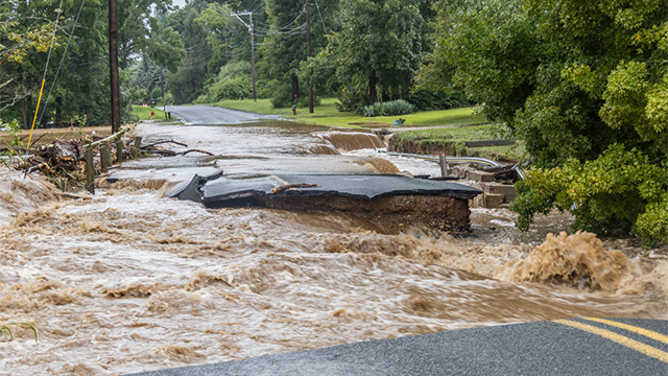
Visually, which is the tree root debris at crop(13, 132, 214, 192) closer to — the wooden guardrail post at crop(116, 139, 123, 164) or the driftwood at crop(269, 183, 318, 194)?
the wooden guardrail post at crop(116, 139, 123, 164)

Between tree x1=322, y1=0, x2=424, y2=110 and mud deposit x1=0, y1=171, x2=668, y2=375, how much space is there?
30.3 meters

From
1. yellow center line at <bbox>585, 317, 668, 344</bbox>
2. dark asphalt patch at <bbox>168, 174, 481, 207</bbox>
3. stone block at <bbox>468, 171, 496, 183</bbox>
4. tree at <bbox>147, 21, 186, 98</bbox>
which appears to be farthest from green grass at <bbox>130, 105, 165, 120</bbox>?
yellow center line at <bbox>585, 317, 668, 344</bbox>

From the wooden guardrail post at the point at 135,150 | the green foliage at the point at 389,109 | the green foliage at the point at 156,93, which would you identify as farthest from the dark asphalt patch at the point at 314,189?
the green foliage at the point at 156,93

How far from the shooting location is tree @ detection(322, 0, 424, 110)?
38.3 meters

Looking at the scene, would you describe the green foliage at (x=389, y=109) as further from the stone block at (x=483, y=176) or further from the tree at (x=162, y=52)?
the stone block at (x=483, y=176)

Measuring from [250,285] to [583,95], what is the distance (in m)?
5.41

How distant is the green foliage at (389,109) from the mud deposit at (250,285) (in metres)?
30.9

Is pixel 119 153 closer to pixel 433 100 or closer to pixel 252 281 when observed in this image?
pixel 252 281

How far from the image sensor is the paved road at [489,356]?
380 centimetres

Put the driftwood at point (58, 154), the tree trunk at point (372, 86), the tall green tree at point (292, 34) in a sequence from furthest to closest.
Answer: the tall green tree at point (292, 34), the tree trunk at point (372, 86), the driftwood at point (58, 154)

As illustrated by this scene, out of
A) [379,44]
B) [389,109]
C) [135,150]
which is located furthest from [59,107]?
[135,150]

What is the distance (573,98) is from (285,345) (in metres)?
5.98

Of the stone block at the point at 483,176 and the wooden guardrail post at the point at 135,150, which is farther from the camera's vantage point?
the wooden guardrail post at the point at 135,150

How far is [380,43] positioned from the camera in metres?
38.6
